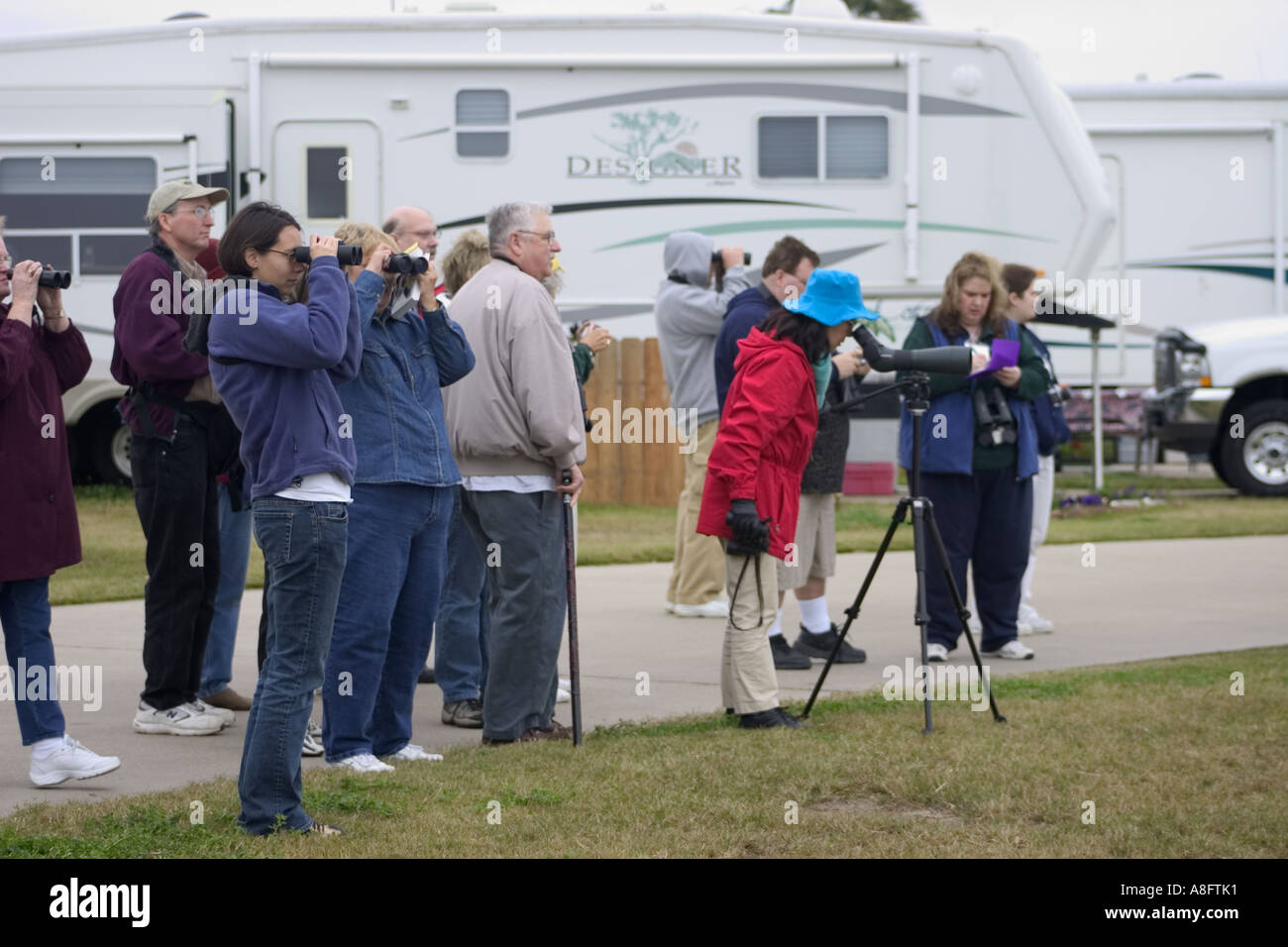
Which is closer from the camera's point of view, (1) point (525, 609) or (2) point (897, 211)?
(1) point (525, 609)

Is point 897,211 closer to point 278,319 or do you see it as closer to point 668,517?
point 668,517

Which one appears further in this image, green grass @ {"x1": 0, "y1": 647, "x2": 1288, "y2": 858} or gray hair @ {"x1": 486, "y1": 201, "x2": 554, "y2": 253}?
gray hair @ {"x1": 486, "y1": 201, "x2": 554, "y2": 253}

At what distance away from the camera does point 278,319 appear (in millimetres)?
4727

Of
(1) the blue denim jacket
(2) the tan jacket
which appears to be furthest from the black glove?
(1) the blue denim jacket

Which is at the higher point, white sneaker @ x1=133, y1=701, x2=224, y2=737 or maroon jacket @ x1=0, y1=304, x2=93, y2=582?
maroon jacket @ x1=0, y1=304, x2=93, y2=582

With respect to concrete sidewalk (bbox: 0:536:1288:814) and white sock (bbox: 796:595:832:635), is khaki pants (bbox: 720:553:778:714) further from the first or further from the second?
white sock (bbox: 796:595:832:635)

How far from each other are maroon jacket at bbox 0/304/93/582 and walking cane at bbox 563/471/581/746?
1788mm

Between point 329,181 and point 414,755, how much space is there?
903 cm

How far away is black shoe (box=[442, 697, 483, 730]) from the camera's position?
6855 millimetres

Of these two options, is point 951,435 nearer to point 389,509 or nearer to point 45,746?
point 389,509

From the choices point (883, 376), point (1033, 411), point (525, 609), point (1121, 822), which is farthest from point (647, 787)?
point (1033, 411)

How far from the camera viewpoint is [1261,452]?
16422 millimetres

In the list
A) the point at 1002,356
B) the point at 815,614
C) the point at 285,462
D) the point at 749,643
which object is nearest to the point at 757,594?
the point at 749,643
